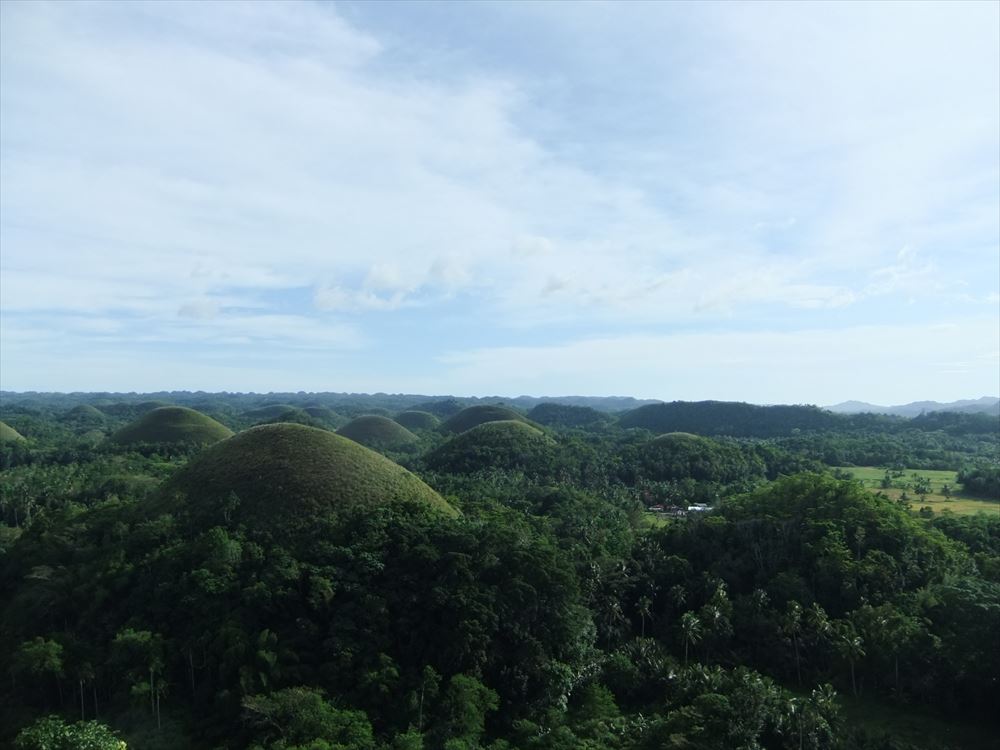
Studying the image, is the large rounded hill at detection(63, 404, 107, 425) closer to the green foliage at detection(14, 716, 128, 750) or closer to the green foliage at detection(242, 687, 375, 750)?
the green foliage at detection(14, 716, 128, 750)

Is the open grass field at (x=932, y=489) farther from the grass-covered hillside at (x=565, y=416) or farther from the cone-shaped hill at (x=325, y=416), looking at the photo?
the cone-shaped hill at (x=325, y=416)

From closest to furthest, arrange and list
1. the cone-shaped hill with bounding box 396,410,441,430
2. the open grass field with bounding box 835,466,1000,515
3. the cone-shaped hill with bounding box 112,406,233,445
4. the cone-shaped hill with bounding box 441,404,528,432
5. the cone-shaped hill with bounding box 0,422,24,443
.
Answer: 1. the open grass field with bounding box 835,466,1000,515
2. the cone-shaped hill with bounding box 112,406,233,445
3. the cone-shaped hill with bounding box 0,422,24,443
4. the cone-shaped hill with bounding box 441,404,528,432
5. the cone-shaped hill with bounding box 396,410,441,430

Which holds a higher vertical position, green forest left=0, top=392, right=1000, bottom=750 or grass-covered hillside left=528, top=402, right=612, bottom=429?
grass-covered hillside left=528, top=402, right=612, bottom=429

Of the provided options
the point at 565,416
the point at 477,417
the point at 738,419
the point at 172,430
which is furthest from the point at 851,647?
the point at 565,416

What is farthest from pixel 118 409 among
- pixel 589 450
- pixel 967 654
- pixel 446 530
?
pixel 967 654

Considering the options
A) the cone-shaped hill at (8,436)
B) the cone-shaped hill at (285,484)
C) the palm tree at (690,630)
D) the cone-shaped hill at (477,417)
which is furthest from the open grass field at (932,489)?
the cone-shaped hill at (8,436)

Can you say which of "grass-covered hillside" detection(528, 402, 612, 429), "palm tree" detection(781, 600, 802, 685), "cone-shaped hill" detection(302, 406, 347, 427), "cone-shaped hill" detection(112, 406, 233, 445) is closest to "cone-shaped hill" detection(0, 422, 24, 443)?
"cone-shaped hill" detection(112, 406, 233, 445)

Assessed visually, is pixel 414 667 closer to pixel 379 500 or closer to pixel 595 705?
pixel 595 705

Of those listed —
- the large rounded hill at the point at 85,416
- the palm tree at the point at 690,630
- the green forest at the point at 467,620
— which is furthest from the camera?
the large rounded hill at the point at 85,416
